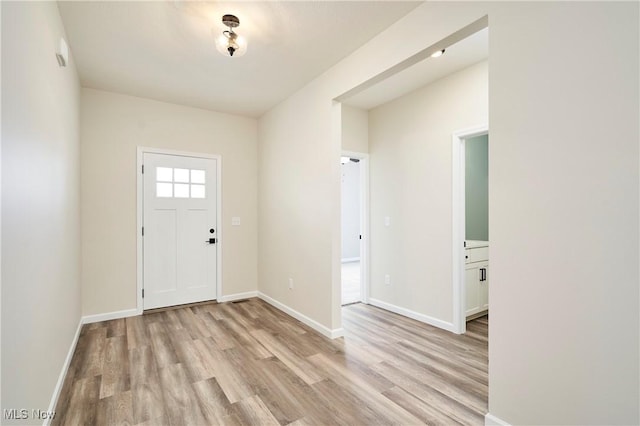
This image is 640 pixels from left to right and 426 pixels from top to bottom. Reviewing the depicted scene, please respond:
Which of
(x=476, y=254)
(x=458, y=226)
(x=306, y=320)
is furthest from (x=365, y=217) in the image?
(x=306, y=320)

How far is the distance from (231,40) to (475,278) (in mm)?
3523

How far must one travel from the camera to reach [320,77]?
3260mm

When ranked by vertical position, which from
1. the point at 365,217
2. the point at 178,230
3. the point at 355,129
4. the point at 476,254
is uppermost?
the point at 355,129

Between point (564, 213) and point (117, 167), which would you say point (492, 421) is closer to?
point (564, 213)

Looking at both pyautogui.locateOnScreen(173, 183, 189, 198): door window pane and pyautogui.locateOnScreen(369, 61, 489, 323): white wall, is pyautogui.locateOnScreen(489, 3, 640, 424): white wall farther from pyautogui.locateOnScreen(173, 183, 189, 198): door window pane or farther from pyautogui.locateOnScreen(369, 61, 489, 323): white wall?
pyautogui.locateOnScreen(173, 183, 189, 198): door window pane

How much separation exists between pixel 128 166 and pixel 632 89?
177 inches

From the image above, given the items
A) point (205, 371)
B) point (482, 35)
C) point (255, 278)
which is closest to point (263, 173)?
point (255, 278)

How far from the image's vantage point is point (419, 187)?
363 cm

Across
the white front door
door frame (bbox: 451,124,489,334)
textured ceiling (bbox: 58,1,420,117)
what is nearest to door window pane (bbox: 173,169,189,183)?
the white front door

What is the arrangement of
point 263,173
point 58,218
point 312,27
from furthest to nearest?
point 263,173 → point 312,27 → point 58,218

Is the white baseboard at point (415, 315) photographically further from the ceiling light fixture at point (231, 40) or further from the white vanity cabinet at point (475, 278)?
the ceiling light fixture at point (231, 40)

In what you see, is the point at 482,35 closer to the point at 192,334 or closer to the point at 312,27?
the point at 312,27

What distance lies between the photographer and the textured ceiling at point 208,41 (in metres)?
2.20

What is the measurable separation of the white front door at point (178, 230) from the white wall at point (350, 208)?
4.86m
